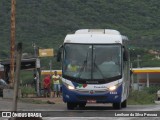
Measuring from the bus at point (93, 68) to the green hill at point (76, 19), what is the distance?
61532 millimetres

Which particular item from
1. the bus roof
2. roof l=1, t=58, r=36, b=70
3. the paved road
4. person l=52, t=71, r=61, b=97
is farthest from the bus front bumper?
roof l=1, t=58, r=36, b=70

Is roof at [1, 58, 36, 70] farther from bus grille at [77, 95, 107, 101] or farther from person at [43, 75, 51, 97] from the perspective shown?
bus grille at [77, 95, 107, 101]

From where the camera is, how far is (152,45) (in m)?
105

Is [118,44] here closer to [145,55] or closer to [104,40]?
[104,40]

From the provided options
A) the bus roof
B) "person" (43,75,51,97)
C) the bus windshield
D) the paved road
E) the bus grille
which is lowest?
"person" (43,75,51,97)

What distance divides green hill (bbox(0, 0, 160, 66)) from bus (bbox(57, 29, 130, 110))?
202ft

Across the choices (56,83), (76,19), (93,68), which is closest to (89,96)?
(93,68)

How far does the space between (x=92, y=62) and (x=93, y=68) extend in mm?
260

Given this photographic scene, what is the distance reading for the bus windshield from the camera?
23234 mm

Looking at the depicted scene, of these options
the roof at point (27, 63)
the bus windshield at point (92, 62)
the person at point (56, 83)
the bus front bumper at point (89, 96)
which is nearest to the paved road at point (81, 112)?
the bus front bumper at point (89, 96)

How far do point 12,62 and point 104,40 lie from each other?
32.4 feet

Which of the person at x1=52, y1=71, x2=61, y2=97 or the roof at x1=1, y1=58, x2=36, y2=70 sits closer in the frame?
the person at x1=52, y1=71, x2=61, y2=97

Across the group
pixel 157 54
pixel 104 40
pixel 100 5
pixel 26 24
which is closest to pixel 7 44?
pixel 26 24

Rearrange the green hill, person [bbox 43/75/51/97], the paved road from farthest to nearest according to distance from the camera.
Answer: the green hill → person [bbox 43/75/51/97] → the paved road
